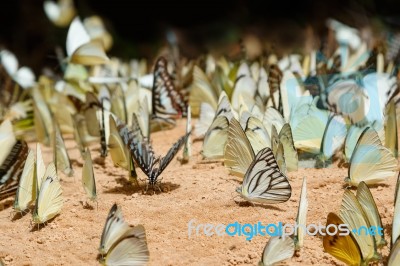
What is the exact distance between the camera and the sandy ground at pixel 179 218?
2.03 metres

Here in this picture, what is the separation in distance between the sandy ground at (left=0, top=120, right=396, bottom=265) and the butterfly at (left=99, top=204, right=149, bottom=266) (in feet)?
0.34

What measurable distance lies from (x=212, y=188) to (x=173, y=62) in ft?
7.23

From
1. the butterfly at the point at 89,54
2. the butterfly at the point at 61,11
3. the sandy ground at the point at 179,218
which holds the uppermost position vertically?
the butterfly at the point at 61,11

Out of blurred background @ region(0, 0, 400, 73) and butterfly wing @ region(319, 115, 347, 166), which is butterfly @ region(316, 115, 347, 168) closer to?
butterfly wing @ region(319, 115, 347, 166)

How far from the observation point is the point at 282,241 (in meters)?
1.89

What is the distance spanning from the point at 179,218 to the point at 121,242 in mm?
378

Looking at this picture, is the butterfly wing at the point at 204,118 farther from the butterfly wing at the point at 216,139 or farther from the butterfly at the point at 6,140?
the butterfly at the point at 6,140

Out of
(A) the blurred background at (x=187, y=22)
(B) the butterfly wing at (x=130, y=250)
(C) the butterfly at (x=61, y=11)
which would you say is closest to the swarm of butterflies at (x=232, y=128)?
(B) the butterfly wing at (x=130, y=250)

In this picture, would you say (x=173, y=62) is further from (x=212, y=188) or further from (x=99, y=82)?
(x=212, y=188)

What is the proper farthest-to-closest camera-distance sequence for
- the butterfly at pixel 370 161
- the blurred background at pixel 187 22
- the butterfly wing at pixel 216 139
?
the blurred background at pixel 187 22
the butterfly wing at pixel 216 139
the butterfly at pixel 370 161

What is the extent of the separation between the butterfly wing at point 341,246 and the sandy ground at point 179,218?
44 millimetres

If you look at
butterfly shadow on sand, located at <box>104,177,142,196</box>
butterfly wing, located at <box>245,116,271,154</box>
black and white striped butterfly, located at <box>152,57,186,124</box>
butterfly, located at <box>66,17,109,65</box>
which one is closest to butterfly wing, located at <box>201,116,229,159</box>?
butterfly wing, located at <box>245,116,271,154</box>

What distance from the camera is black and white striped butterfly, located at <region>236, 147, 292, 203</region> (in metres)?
2.20

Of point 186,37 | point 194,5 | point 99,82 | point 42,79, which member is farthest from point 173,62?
point 194,5
